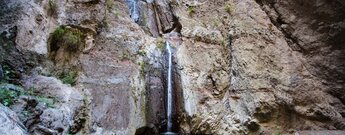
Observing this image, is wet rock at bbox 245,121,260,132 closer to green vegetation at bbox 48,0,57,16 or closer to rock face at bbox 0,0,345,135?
rock face at bbox 0,0,345,135

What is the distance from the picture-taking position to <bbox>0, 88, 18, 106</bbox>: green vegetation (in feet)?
17.6

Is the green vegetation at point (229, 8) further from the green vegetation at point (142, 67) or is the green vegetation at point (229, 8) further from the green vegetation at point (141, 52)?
the green vegetation at point (142, 67)

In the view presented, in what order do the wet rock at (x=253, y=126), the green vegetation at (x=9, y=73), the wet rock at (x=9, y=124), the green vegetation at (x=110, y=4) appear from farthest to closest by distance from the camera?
1. the green vegetation at (x=110, y=4)
2. the wet rock at (x=253, y=126)
3. the green vegetation at (x=9, y=73)
4. the wet rock at (x=9, y=124)

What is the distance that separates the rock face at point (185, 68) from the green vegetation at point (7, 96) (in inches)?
8.0


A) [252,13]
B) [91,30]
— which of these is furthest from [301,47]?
[91,30]

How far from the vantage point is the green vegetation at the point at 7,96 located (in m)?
5.38

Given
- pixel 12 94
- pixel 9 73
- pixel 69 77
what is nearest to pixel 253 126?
pixel 69 77

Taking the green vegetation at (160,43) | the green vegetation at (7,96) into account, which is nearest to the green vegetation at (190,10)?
the green vegetation at (160,43)

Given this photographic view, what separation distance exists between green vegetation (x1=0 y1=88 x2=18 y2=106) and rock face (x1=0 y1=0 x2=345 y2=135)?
8.0 inches

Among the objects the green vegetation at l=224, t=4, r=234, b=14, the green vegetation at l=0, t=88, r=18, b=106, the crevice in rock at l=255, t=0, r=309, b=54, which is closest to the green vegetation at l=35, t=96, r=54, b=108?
the green vegetation at l=0, t=88, r=18, b=106

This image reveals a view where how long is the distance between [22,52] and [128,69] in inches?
105

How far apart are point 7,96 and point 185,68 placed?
4.54 meters

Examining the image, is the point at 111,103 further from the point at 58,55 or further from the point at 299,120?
the point at 299,120

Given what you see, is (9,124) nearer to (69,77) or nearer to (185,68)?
(69,77)
